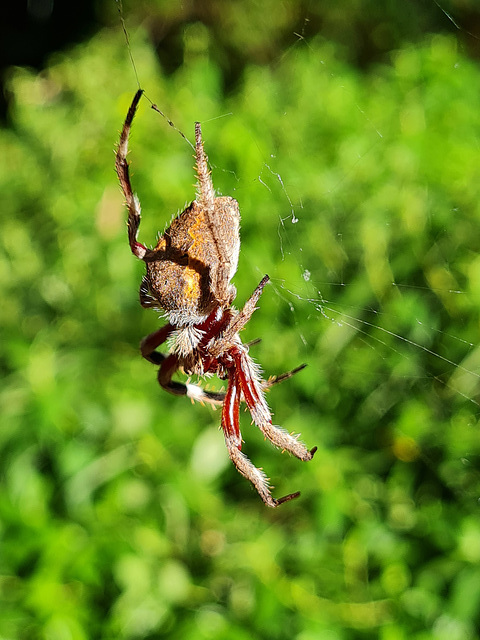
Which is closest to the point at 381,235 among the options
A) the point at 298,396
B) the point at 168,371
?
the point at 298,396

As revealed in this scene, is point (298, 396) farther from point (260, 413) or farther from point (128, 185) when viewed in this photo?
point (128, 185)

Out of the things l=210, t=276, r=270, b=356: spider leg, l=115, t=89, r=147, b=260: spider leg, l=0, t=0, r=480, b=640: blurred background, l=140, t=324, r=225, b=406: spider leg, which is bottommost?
l=0, t=0, r=480, b=640: blurred background

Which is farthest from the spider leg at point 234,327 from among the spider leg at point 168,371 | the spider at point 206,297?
the spider leg at point 168,371

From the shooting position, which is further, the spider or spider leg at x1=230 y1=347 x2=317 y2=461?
spider leg at x1=230 y1=347 x2=317 y2=461

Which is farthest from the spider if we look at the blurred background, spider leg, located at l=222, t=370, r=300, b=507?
the blurred background

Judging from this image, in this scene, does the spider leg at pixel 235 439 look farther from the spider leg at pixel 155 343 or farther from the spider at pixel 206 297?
the spider leg at pixel 155 343

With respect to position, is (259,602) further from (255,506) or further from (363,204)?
(363,204)

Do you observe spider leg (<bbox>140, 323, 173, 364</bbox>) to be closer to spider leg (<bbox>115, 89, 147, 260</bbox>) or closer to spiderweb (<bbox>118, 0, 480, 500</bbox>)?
spider leg (<bbox>115, 89, 147, 260</bbox>)
